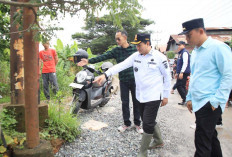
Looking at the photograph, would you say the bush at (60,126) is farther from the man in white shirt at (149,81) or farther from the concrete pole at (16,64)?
the man in white shirt at (149,81)

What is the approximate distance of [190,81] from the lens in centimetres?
265

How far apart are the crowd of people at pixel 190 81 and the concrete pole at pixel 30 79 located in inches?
33.5

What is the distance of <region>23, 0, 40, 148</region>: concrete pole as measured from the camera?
2.24m

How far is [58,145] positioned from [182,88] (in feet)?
15.6

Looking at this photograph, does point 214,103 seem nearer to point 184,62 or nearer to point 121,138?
point 121,138

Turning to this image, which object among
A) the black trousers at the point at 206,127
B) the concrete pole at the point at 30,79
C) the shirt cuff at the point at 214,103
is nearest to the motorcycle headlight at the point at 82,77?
the concrete pole at the point at 30,79

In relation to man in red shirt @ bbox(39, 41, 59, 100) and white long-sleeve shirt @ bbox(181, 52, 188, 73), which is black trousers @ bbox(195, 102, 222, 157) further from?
man in red shirt @ bbox(39, 41, 59, 100)

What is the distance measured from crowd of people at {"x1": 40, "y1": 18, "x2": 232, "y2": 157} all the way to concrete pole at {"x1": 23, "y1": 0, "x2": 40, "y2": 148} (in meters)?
0.85

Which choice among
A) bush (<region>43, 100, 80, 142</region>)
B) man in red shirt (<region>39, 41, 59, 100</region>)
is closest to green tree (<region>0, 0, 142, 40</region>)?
bush (<region>43, 100, 80, 142</region>)

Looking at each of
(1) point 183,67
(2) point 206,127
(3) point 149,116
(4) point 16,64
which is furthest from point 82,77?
(1) point 183,67

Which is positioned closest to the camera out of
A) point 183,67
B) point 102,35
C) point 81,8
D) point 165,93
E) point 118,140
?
point 81,8

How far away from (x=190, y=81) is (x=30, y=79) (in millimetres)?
2006

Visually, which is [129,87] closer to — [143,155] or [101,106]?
[143,155]

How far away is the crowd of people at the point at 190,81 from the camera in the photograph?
2245mm
